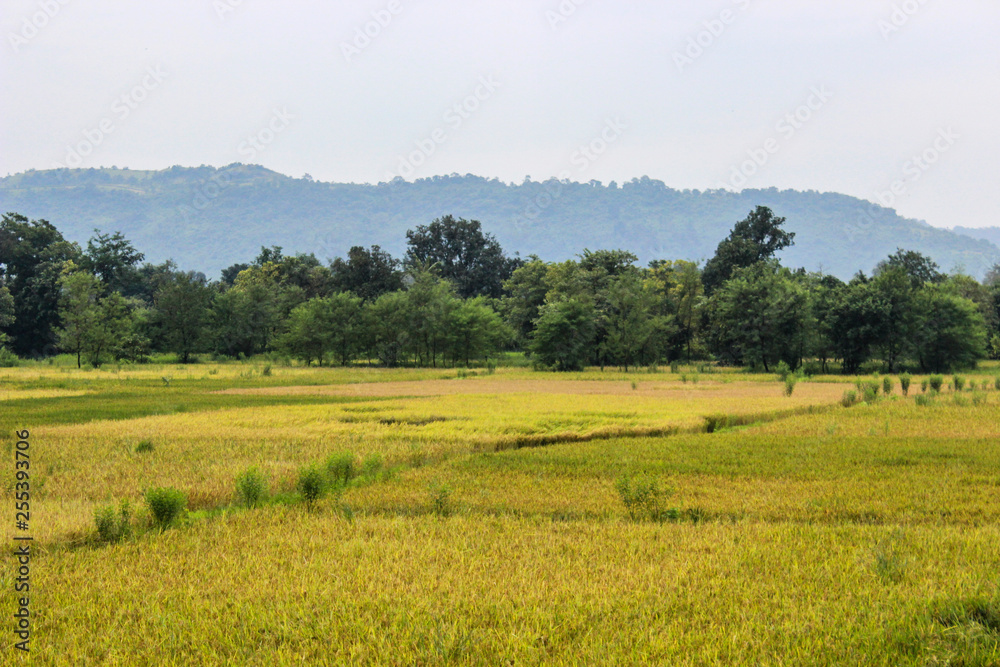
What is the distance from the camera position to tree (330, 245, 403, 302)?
90.2m

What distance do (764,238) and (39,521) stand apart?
96.6 meters

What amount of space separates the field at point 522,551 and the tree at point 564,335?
44645 millimetres

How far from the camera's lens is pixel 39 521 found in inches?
398

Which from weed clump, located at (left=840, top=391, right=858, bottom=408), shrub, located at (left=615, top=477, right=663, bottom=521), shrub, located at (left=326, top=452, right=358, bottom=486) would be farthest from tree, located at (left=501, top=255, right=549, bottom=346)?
shrub, located at (left=615, top=477, right=663, bottom=521)

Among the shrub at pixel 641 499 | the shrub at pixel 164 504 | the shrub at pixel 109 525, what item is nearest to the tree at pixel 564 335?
the shrub at pixel 641 499

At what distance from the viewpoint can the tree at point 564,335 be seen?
6531 cm

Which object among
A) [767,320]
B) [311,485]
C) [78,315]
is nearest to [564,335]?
[767,320]

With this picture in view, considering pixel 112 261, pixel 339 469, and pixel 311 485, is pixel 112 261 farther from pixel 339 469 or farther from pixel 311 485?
pixel 311 485

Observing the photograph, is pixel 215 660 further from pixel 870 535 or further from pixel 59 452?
pixel 59 452

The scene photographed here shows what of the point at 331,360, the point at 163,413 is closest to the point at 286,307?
the point at 331,360

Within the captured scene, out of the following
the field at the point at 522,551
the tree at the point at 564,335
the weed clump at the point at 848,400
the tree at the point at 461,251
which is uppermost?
the tree at the point at 461,251

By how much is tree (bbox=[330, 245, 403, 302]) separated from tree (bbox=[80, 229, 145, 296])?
2839 cm

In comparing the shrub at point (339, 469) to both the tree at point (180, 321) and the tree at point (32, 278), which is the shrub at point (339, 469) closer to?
the tree at point (180, 321)

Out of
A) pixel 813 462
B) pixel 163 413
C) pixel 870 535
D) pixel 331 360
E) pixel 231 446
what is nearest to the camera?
pixel 870 535
